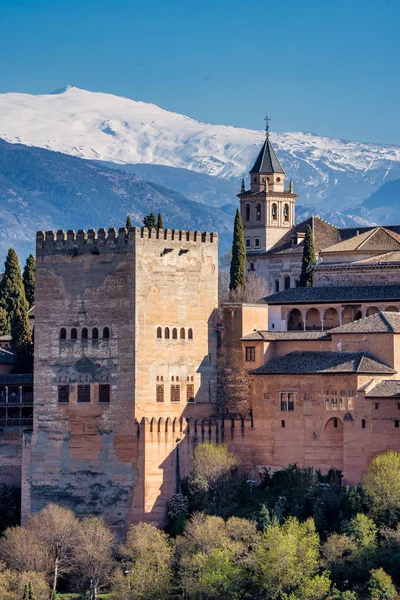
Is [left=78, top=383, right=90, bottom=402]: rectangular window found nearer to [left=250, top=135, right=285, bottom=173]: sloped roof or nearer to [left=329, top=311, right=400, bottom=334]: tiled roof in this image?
[left=329, top=311, right=400, bottom=334]: tiled roof

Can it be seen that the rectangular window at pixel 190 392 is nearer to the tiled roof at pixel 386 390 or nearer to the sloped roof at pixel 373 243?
the tiled roof at pixel 386 390

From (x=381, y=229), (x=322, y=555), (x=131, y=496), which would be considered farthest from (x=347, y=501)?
(x=381, y=229)

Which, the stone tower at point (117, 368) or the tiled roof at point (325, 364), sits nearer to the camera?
the tiled roof at point (325, 364)

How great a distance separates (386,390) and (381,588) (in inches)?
328

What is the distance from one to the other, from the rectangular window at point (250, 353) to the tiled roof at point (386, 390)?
652 cm

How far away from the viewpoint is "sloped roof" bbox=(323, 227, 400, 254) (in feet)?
282

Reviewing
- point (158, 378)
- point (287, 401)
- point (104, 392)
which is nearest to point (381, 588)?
point (287, 401)

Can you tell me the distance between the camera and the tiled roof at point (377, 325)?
68.4 metres

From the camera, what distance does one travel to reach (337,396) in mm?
67000

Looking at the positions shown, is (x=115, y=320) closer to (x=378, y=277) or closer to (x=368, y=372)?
(x=368, y=372)

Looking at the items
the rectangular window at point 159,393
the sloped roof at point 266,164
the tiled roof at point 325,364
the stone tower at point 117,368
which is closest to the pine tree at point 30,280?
the stone tower at point 117,368

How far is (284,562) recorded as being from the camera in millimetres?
62219

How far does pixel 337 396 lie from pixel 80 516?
36.3 feet

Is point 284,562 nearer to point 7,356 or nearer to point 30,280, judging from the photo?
point 7,356
